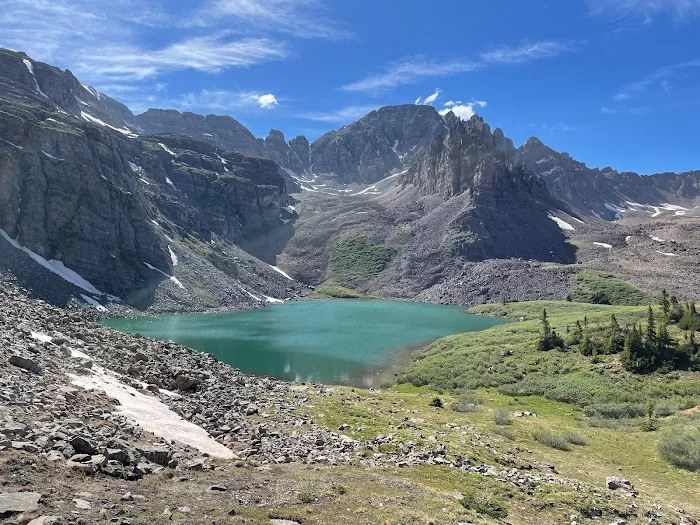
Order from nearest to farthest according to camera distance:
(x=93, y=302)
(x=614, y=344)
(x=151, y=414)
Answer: (x=151, y=414) < (x=614, y=344) < (x=93, y=302)

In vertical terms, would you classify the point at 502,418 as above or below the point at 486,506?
below

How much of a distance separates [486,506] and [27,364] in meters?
21.8

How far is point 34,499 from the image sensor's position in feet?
36.8

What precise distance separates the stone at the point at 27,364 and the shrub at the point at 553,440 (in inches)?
1081

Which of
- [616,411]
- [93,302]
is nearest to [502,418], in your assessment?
[616,411]

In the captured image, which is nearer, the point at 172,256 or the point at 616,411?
the point at 616,411

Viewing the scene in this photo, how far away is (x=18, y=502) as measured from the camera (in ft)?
35.9

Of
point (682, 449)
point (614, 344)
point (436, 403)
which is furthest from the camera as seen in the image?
point (614, 344)

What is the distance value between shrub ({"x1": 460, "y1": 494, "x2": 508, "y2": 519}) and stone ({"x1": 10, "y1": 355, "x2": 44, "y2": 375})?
20.8 metres

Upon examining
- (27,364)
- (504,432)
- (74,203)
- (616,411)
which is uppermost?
(74,203)

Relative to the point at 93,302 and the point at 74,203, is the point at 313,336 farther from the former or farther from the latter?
the point at 74,203

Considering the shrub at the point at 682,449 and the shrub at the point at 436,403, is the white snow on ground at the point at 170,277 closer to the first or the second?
the shrub at the point at 436,403

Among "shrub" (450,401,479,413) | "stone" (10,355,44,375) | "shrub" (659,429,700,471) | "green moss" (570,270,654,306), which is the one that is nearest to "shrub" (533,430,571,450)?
"shrub" (659,429,700,471)

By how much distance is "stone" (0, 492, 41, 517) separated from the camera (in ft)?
34.6
